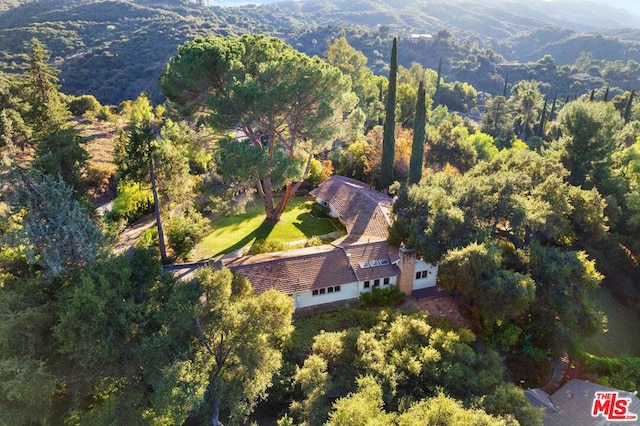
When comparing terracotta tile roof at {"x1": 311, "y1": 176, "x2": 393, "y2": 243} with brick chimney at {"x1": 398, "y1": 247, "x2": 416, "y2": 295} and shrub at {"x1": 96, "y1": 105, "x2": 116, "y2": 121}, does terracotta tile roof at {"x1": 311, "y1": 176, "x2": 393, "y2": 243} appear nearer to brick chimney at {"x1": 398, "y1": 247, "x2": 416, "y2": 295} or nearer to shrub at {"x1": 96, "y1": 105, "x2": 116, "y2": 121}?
brick chimney at {"x1": 398, "y1": 247, "x2": 416, "y2": 295}

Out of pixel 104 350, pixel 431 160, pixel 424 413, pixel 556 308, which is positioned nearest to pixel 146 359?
pixel 104 350

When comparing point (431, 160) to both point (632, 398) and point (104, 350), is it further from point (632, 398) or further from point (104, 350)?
point (104, 350)

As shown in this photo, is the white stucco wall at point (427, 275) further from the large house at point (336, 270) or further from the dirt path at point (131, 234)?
the dirt path at point (131, 234)

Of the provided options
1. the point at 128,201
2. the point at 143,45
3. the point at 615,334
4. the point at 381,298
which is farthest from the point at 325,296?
the point at 143,45

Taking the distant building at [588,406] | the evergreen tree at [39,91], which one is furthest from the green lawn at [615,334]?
the evergreen tree at [39,91]
